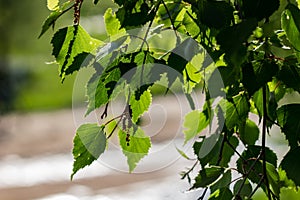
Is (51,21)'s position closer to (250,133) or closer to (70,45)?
(70,45)

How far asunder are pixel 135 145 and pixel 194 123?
0.39 ft

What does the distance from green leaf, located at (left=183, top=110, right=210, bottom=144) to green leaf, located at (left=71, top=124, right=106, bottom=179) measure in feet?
0.50

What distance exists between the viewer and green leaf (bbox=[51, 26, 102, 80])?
65cm

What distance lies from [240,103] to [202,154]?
0.28 ft

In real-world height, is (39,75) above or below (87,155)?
below

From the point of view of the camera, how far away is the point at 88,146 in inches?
25.8

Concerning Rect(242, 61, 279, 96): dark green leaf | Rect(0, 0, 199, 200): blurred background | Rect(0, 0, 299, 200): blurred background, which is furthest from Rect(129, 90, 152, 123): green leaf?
Rect(0, 0, 199, 200): blurred background

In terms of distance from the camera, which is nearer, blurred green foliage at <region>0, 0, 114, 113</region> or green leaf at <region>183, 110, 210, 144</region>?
green leaf at <region>183, 110, 210, 144</region>

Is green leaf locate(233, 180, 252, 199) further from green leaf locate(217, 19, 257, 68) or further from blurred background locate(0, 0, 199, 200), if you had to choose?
blurred background locate(0, 0, 199, 200)

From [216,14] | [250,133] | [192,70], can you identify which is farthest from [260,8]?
[250,133]

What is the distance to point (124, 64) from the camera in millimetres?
618

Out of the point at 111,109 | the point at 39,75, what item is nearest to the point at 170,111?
the point at 39,75

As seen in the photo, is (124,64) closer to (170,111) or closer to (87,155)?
(87,155)

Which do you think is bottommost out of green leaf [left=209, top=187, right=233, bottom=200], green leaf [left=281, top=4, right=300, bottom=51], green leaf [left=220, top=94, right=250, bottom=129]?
green leaf [left=209, top=187, right=233, bottom=200]
